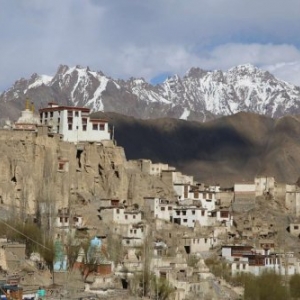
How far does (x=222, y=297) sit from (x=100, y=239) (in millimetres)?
7820

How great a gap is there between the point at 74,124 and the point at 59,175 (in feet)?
18.0

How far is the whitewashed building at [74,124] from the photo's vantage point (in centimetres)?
5578

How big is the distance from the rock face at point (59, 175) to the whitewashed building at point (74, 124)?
1075 millimetres

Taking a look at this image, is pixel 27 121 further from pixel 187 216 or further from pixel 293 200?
pixel 293 200

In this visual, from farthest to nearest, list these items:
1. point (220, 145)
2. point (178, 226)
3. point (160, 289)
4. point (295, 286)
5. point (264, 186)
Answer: point (220, 145), point (264, 186), point (178, 226), point (295, 286), point (160, 289)

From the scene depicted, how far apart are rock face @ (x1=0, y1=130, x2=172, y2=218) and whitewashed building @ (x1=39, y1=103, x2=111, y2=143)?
1.07 meters

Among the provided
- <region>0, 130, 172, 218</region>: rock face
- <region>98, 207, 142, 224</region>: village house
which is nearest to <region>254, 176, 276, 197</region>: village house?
<region>0, 130, 172, 218</region>: rock face

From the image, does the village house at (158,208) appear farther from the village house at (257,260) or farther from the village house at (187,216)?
the village house at (257,260)

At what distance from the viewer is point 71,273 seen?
3866cm

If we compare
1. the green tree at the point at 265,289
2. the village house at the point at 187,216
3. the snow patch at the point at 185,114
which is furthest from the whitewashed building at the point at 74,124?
the snow patch at the point at 185,114

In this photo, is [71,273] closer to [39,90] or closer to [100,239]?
[100,239]

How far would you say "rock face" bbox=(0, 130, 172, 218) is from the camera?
49.0 m

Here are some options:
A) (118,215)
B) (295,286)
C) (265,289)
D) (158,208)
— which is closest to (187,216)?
(158,208)

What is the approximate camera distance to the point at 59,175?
2021 inches
